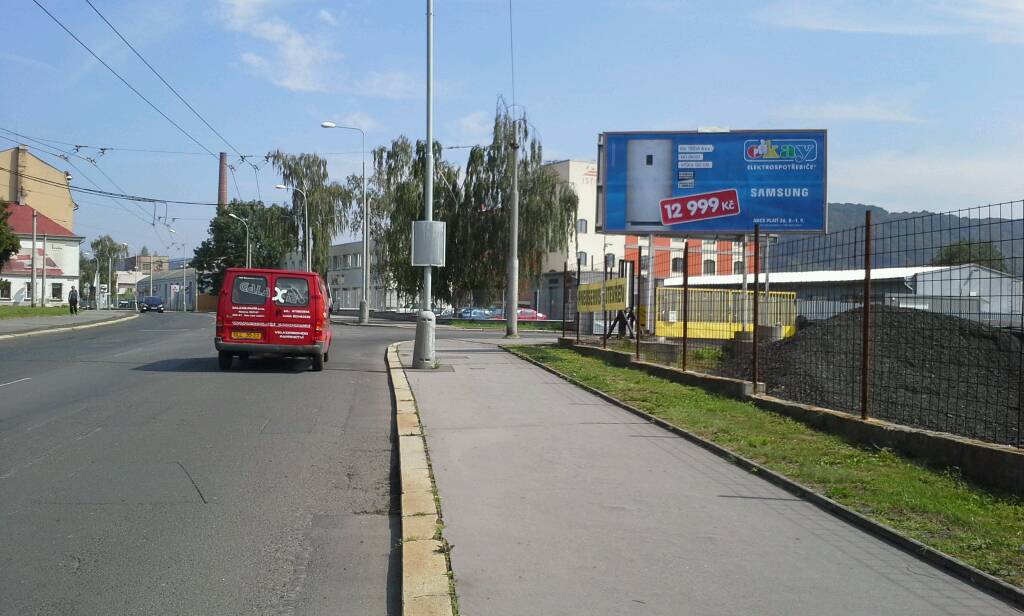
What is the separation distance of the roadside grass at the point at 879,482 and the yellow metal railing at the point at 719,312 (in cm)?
446

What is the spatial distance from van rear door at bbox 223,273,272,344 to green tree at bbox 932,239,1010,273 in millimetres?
11748

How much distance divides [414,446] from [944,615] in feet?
16.7

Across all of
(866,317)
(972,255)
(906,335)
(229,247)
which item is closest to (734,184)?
(906,335)

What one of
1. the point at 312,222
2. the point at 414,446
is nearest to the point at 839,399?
the point at 414,446

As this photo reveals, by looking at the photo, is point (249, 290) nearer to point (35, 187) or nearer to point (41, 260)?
point (41, 260)

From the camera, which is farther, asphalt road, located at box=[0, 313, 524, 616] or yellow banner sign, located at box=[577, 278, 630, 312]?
yellow banner sign, located at box=[577, 278, 630, 312]

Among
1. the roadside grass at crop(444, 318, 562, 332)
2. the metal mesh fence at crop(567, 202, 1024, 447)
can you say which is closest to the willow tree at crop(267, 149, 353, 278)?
the roadside grass at crop(444, 318, 562, 332)

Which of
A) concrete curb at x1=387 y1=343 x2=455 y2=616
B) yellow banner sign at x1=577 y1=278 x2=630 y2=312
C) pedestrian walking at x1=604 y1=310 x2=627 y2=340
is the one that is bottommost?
concrete curb at x1=387 y1=343 x2=455 y2=616

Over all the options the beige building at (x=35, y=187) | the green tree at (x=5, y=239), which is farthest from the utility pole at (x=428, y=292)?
the beige building at (x=35, y=187)

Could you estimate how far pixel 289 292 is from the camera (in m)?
16.4

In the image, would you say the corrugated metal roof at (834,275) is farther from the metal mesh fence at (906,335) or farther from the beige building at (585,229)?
the beige building at (585,229)

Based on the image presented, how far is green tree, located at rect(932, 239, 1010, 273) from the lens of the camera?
7.26 m

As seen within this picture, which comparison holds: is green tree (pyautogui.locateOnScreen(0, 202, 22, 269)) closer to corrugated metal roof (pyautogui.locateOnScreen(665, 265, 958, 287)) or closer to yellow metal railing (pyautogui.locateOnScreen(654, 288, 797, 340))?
corrugated metal roof (pyautogui.locateOnScreen(665, 265, 958, 287))

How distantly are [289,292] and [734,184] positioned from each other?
1350 cm
